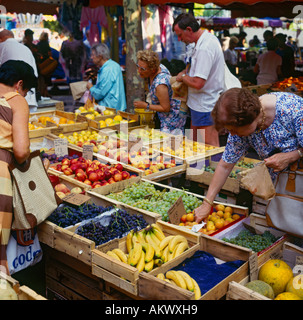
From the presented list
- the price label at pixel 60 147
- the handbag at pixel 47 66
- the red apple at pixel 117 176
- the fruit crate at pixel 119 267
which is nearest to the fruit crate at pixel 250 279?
the fruit crate at pixel 119 267

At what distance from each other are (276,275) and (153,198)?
1.39 metres

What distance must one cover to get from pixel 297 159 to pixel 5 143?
1.89 metres

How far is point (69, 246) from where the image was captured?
2.62 m

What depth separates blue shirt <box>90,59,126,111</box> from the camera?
5801mm

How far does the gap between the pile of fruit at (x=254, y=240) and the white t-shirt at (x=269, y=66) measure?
7.10 m

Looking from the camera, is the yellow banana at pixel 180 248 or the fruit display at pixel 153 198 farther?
the fruit display at pixel 153 198

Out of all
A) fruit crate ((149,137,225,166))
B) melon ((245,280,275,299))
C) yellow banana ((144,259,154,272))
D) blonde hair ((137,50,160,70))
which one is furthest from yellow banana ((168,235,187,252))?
blonde hair ((137,50,160,70))

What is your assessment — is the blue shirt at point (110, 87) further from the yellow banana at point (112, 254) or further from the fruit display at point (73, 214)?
the yellow banana at point (112, 254)

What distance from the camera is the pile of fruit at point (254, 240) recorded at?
2754 mm

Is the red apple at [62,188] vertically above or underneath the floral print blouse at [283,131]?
underneath

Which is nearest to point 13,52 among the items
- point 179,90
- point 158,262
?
point 179,90

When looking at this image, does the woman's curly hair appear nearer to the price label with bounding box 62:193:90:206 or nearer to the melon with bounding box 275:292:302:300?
the melon with bounding box 275:292:302:300

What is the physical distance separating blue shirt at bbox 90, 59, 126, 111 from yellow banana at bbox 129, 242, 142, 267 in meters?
3.84
